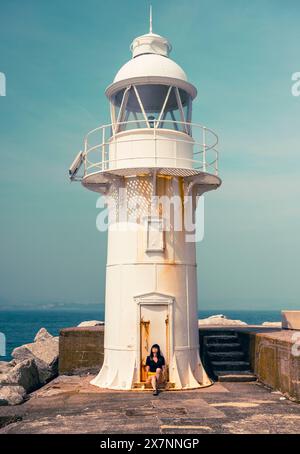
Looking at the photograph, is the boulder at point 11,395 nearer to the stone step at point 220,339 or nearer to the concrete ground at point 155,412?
the concrete ground at point 155,412

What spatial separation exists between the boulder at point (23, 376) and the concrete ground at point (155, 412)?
122cm

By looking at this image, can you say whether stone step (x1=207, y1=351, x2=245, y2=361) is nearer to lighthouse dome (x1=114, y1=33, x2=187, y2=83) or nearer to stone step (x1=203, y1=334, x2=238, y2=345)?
stone step (x1=203, y1=334, x2=238, y2=345)

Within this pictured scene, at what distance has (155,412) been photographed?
12195mm

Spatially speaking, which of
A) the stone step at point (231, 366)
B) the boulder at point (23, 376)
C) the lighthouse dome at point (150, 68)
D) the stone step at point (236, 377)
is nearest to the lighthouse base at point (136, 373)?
the stone step at point (236, 377)

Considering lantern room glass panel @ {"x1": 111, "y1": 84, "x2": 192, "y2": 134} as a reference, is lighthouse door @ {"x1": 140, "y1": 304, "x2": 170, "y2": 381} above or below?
below

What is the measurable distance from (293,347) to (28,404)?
7.37m

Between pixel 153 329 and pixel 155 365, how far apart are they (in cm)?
110

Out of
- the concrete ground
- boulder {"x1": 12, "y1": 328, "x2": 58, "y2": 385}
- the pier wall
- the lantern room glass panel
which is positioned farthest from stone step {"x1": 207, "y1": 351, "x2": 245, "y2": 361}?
the lantern room glass panel

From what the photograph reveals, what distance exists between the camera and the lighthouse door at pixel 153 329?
15383 mm

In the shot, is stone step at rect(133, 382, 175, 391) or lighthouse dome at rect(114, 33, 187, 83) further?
lighthouse dome at rect(114, 33, 187, 83)

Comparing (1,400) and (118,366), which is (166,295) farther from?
(1,400)

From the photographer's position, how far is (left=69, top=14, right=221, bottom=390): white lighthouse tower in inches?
610
